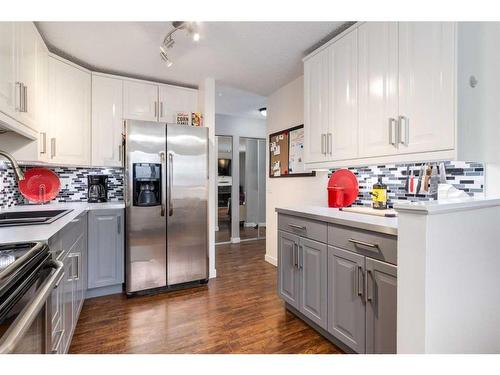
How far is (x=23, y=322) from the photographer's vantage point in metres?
0.79

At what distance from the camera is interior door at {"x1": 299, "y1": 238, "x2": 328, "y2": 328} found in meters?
1.86

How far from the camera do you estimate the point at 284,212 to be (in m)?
2.29

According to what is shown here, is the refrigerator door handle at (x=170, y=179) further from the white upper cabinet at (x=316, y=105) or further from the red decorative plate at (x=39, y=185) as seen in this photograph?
the white upper cabinet at (x=316, y=105)

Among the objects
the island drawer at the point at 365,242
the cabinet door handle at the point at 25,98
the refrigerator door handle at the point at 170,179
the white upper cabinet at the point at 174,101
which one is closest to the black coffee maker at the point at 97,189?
the refrigerator door handle at the point at 170,179

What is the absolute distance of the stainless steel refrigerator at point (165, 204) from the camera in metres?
2.68

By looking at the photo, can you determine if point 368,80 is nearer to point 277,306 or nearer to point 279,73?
point 279,73

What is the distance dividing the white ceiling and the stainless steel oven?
1.84 m

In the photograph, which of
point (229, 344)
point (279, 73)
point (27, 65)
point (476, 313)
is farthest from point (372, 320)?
point (27, 65)

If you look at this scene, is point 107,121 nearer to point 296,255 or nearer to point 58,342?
point 58,342

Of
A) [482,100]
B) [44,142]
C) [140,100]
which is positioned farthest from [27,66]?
[482,100]

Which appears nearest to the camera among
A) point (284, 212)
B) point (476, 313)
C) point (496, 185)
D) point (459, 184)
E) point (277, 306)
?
point (476, 313)

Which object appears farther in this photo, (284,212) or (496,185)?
(284,212)
